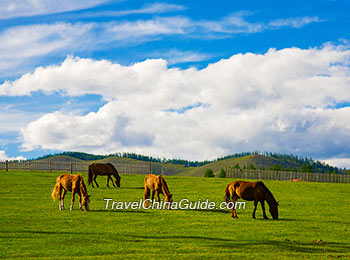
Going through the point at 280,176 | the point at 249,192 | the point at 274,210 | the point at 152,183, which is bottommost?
the point at 274,210

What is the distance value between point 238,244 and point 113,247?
4.65 m

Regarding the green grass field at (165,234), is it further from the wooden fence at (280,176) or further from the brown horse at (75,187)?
the wooden fence at (280,176)

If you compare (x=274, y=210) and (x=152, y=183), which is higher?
(x=152, y=183)

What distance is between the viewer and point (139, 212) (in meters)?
22.2

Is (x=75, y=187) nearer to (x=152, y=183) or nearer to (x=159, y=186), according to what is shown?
(x=152, y=183)

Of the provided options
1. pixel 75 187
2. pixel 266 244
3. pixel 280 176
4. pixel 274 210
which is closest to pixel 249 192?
pixel 274 210

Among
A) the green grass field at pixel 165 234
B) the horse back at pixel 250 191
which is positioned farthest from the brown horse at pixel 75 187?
the horse back at pixel 250 191

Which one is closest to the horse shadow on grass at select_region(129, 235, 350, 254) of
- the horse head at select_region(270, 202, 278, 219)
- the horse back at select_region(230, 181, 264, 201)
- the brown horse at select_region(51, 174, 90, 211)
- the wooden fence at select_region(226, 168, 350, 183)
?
the horse back at select_region(230, 181, 264, 201)

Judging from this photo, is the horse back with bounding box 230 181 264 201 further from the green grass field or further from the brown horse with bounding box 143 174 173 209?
the brown horse with bounding box 143 174 173 209

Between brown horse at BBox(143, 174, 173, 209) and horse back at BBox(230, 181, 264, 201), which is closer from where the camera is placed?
horse back at BBox(230, 181, 264, 201)

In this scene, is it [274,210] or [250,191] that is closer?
[250,191]

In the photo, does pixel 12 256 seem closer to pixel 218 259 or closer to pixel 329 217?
pixel 218 259

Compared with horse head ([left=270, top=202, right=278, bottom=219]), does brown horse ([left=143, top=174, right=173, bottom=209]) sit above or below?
above

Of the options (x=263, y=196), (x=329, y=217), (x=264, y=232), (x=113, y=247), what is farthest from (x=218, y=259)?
(x=329, y=217)
